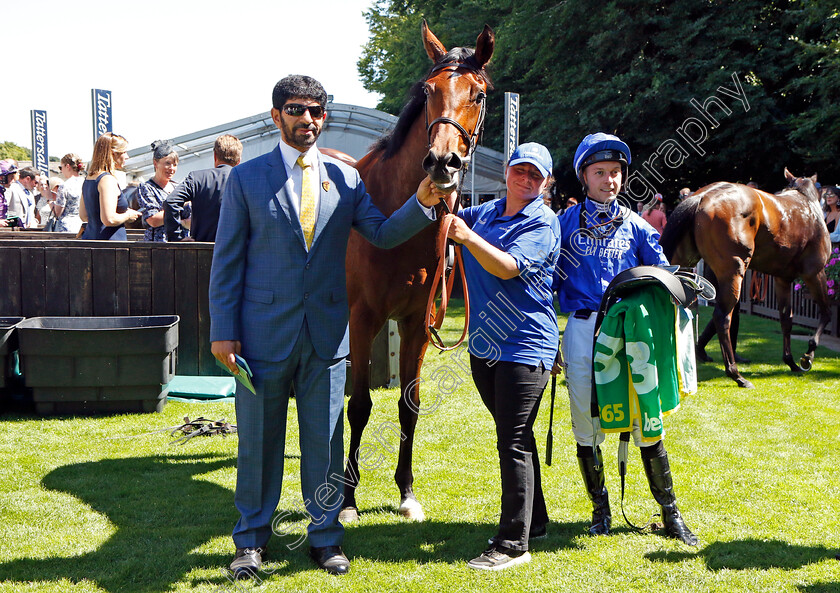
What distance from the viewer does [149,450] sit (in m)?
4.91

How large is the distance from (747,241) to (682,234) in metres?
0.63

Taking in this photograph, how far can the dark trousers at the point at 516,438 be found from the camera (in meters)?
3.15

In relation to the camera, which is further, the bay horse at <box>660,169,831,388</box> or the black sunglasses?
the bay horse at <box>660,169,831,388</box>

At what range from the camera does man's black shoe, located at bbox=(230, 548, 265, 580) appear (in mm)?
3029

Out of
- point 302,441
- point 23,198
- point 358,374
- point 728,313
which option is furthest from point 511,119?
point 23,198

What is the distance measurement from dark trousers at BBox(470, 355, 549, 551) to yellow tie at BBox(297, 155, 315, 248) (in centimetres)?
104

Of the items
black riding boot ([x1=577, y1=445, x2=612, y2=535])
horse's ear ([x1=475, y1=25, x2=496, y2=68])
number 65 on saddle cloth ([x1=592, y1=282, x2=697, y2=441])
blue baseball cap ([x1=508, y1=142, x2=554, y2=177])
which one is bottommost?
black riding boot ([x1=577, y1=445, x2=612, y2=535])

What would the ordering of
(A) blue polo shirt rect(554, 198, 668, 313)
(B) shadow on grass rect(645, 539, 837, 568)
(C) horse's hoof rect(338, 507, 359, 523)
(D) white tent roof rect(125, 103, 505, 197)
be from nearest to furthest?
(B) shadow on grass rect(645, 539, 837, 568) < (A) blue polo shirt rect(554, 198, 668, 313) < (C) horse's hoof rect(338, 507, 359, 523) < (D) white tent roof rect(125, 103, 505, 197)

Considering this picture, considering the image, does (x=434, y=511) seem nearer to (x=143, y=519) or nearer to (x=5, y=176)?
(x=143, y=519)

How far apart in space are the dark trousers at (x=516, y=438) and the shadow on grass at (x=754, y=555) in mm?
674

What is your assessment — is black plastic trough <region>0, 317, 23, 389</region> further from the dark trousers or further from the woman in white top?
the dark trousers

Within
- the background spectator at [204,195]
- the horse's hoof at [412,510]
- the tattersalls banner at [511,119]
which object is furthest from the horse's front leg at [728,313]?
the background spectator at [204,195]

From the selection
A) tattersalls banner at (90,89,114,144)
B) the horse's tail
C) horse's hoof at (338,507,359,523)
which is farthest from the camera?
tattersalls banner at (90,89,114,144)

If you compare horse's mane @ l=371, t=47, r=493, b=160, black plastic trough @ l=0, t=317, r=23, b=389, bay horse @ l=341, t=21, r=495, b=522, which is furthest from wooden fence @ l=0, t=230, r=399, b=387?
horse's mane @ l=371, t=47, r=493, b=160
